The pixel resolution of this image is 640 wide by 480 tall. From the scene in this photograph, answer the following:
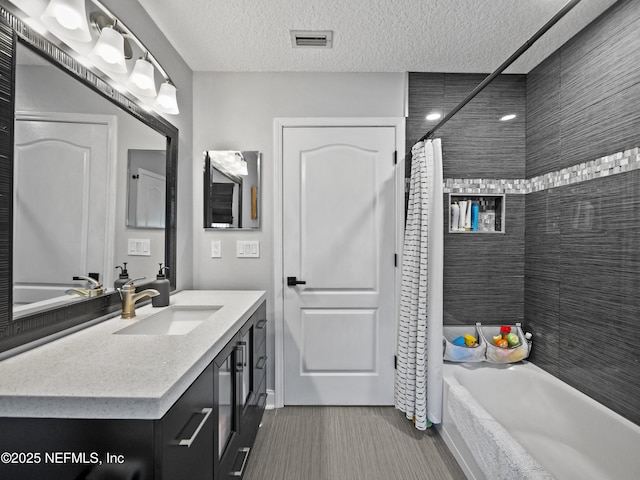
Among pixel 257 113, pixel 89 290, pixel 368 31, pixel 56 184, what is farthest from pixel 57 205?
pixel 368 31

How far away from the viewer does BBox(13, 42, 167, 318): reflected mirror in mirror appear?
102cm

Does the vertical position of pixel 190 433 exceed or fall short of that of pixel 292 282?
it falls short

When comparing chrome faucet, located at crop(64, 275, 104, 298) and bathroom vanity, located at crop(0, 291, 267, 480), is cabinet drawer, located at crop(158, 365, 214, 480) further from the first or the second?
chrome faucet, located at crop(64, 275, 104, 298)

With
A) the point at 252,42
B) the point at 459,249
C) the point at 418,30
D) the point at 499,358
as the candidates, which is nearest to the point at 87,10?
the point at 252,42

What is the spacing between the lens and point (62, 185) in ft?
3.75

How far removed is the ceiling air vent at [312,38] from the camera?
189 centimetres

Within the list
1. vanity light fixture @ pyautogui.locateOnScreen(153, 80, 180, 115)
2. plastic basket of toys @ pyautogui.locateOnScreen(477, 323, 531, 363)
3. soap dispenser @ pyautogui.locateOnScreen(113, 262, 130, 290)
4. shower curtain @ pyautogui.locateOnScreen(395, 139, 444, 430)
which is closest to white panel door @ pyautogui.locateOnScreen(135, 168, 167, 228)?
soap dispenser @ pyautogui.locateOnScreen(113, 262, 130, 290)

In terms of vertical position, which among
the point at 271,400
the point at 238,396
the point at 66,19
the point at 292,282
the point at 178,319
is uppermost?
the point at 66,19

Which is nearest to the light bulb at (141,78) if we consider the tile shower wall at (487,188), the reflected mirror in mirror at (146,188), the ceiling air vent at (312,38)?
the reflected mirror in mirror at (146,188)

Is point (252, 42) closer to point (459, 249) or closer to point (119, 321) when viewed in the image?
point (119, 321)

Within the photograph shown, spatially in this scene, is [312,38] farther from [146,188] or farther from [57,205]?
[57,205]

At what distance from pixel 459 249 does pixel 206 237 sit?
1846mm

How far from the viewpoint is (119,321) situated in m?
Answer: 1.38

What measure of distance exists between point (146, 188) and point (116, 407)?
4.16 feet
